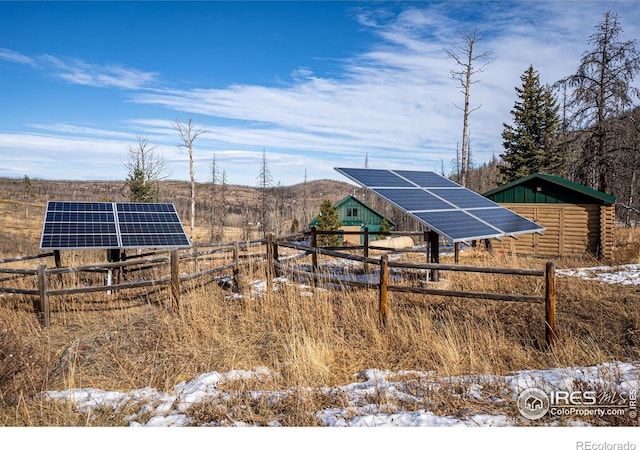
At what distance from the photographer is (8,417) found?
4512mm

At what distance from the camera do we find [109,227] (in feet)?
35.2

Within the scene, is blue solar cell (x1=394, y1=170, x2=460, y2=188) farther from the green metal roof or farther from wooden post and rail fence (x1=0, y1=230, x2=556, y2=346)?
the green metal roof

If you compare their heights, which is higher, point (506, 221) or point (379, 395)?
point (506, 221)

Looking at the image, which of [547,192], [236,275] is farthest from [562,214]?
[236,275]

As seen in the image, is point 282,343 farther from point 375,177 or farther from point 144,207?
point 144,207

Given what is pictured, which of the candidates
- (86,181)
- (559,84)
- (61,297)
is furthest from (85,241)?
(86,181)

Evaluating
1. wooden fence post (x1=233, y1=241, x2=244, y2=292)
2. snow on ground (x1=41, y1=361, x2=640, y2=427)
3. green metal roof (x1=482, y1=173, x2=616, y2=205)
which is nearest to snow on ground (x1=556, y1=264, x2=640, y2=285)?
green metal roof (x1=482, y1=173, x2=616, y2=205)

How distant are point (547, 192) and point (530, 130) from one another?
18293 millimetres

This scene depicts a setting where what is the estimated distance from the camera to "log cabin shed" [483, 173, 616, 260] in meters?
18.0

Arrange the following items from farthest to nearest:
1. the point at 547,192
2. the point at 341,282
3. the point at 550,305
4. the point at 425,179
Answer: the point at 547,192 < the point at 425,179 < the point at 341,282 < the point at 550,305

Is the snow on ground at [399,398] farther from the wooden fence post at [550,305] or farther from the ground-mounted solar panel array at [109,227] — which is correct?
the ground-mounted solar panel array at [109,227]

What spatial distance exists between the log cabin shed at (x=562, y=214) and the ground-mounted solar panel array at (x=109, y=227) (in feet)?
45.6

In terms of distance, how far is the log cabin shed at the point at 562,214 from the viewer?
59.0ft

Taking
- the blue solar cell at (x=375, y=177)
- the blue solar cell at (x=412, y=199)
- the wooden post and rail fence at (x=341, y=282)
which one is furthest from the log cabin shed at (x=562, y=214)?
the wooden post and rail fence at (x=341, y=282)
